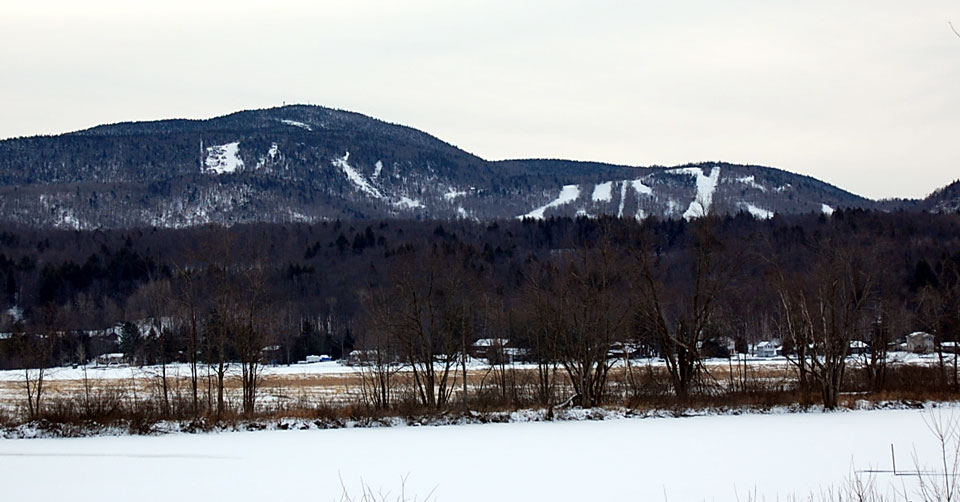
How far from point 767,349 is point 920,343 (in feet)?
46.2

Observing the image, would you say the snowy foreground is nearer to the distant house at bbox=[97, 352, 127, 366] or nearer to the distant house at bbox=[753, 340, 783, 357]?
the distant house at bbox=[97, 352, 127, 366]

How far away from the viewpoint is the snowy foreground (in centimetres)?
1556

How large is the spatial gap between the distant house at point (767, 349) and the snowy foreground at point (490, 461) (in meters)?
57.5

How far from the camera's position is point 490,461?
1948 centimetres

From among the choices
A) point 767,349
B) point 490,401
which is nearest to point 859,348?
point 490,401

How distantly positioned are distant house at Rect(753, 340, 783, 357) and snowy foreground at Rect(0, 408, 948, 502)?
57.5 m

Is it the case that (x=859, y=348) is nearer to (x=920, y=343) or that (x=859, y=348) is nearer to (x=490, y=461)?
(x=490, y=461)

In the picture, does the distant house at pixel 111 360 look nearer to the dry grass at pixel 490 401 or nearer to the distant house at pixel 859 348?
the dry grass at pixel 490 401

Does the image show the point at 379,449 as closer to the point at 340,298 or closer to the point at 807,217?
the point at 340,298

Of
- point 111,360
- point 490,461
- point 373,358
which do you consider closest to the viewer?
point 490,461

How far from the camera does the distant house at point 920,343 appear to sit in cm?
7156

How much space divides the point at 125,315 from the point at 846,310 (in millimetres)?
85838

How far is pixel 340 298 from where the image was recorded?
102500 mm

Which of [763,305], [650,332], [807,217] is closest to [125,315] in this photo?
[763,305]
